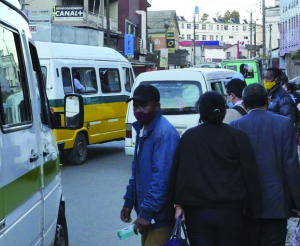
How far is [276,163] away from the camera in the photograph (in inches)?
168

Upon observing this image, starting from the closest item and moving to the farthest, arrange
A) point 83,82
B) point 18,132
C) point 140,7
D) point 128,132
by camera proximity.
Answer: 1. point 18,132
2. point 128,132
3. point 83,82
4. point 140,7

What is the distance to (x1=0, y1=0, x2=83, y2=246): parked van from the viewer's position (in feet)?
10.7

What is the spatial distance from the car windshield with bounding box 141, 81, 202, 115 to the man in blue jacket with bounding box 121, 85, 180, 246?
22.4ft

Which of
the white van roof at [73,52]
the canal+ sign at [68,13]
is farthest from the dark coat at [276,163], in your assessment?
the canal+ sign at [68,13]

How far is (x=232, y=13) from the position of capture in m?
179

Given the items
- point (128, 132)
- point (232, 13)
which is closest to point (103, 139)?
point (128, 132)

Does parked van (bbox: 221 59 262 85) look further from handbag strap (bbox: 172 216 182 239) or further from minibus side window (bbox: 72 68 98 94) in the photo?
handbag strap (bbox: 172 216 182 239)

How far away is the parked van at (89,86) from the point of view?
11.7 meters

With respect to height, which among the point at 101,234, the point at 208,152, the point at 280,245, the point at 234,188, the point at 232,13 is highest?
the point at 232,13

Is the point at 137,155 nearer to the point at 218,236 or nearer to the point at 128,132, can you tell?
the point at 218,236

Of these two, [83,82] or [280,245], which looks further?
[83,82]

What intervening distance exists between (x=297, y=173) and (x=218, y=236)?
0.83 metres

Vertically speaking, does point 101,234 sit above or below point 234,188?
below

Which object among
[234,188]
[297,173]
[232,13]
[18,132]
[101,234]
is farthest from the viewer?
[232,13]
